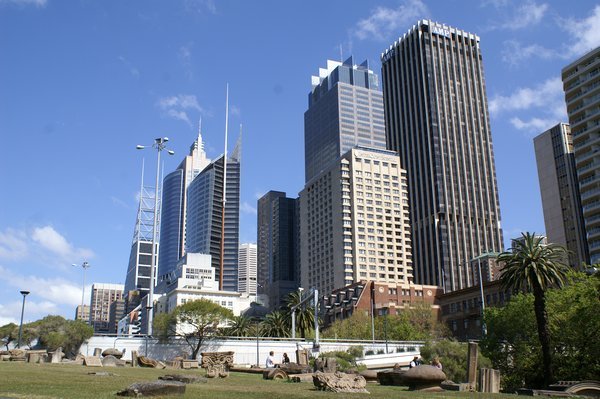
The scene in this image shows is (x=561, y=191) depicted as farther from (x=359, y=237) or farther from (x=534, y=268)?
(x=534, y=268)

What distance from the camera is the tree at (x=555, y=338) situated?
139ft

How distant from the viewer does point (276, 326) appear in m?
109

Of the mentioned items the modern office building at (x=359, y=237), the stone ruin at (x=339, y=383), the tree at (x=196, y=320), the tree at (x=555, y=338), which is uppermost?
the modern office building at (x=359, y=237)

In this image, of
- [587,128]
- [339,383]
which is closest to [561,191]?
[587,128]

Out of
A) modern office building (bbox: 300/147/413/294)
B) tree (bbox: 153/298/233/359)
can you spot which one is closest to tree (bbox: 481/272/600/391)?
tree (bbox: 153/298/233/359)

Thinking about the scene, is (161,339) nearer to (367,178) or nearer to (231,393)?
(231,393)

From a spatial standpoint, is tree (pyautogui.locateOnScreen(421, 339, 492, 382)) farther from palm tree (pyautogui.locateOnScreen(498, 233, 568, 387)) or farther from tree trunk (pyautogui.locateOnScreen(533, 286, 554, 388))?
palm tree (pyautogui.locateOnScreen(498, 233, 568, 387))

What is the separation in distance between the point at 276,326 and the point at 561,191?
84438 mm

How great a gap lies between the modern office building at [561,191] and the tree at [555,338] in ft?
312

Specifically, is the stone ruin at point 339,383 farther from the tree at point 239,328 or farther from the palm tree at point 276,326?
the tree at point 239,328

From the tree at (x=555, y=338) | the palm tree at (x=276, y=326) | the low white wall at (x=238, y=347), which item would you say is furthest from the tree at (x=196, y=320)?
the tree at (x=555, y=338)

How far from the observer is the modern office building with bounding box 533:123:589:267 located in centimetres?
14662

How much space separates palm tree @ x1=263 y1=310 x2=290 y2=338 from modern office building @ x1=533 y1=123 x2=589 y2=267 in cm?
7371

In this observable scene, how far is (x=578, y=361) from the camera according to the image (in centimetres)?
4259
